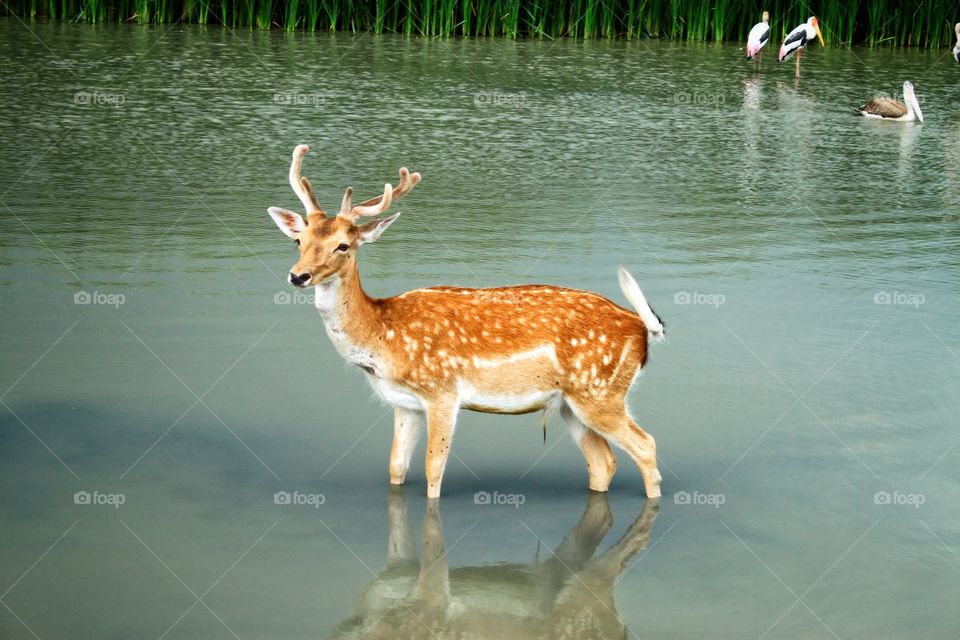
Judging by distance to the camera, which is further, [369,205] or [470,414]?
[470,414]

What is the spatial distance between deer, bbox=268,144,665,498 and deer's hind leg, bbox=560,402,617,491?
157mm

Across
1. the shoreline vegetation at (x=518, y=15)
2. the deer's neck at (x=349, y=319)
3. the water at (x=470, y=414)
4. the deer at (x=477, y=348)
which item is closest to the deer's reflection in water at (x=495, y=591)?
the water at (x=470, y=414)

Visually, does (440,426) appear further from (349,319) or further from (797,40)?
(797,40)

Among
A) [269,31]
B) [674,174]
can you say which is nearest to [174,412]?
[674,174]

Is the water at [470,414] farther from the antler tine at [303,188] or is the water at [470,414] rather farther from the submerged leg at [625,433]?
the antler tine at [303,188]

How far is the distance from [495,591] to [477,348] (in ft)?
3.83

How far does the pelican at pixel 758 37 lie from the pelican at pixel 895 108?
3.51m

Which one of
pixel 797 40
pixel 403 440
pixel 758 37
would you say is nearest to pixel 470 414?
pixel 403 440

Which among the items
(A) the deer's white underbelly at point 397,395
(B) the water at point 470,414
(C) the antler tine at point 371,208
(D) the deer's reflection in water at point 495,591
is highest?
(C) the antler tine at point 371,208

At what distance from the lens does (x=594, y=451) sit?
23.6 feet

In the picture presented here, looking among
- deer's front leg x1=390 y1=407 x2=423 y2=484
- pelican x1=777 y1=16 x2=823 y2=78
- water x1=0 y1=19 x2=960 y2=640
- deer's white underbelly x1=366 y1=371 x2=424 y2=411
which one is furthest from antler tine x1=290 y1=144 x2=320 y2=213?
pelican x1=777 y1=16 x2=823 y2=78

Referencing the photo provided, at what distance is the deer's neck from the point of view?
6766mm

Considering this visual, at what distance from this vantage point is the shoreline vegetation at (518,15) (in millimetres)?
23078

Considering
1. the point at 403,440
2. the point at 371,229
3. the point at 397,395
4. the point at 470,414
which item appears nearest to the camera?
the point at 371,229
